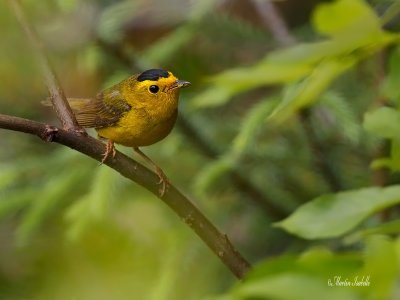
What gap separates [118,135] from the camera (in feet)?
5.89

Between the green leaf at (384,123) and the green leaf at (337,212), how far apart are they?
0.08 m

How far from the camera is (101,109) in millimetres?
1929

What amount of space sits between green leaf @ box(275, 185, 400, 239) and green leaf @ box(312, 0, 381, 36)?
152mm

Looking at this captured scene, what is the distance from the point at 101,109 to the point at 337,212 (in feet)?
4.18

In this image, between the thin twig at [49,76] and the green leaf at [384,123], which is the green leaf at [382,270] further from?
the thin twig at [49,76]

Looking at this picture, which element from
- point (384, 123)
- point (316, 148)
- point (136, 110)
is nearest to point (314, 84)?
point (384, 123)

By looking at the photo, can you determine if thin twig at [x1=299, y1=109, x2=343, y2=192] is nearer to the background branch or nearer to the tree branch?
the background branch

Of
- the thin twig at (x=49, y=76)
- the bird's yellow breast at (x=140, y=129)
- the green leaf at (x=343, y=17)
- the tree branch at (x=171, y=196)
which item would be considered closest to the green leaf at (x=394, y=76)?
the green leaf at (x=343, y=17)

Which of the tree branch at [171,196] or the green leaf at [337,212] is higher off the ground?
the tree branch at [171,196]

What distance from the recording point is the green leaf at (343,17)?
2.34ft

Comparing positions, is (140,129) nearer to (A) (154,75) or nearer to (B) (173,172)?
(A) (154,75)

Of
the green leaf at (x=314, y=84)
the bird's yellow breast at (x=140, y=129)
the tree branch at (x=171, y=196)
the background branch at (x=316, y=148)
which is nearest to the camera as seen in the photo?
the green leaf at (x=314, y=84)

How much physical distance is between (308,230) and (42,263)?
150cm

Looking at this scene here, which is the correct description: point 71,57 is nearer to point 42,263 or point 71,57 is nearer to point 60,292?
point 42,263
